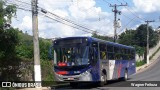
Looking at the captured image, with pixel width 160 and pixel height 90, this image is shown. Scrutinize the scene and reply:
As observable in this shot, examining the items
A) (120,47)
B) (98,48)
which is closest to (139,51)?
(120,47)

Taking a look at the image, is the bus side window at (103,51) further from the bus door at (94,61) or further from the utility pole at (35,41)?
the utility pole at (35,41)

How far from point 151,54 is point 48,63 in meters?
67.3

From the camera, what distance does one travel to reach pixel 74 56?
2094 cm

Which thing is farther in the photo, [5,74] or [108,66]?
[108,66]

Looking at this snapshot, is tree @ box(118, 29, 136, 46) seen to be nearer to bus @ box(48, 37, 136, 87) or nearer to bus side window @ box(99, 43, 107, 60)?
bus side window @ box(99, 43, 107, 60)

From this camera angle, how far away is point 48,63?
91.6ft

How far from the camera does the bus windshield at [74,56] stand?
68.7ft

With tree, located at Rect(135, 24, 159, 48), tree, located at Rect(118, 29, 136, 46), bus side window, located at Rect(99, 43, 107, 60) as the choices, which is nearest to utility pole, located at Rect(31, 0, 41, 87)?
bus side window, located at Rect(99, 43, 107, 60)

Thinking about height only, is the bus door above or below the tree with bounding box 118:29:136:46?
below

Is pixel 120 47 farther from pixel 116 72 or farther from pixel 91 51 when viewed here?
pixel 91 51

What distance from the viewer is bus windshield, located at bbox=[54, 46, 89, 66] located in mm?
20938

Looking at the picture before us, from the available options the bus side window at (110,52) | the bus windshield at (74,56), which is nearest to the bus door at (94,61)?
the bus windshield at (74,56)

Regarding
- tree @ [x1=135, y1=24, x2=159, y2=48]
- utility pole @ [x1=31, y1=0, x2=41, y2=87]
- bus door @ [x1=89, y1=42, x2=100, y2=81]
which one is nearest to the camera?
bus door @ [x1=89, y1=42, x2=100, y2=81]

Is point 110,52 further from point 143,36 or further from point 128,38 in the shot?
point 143,36
